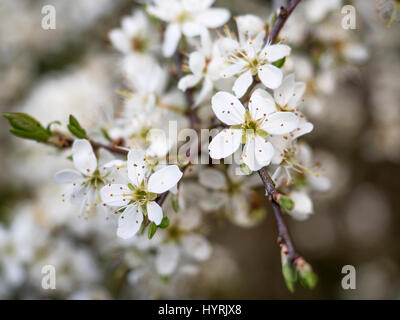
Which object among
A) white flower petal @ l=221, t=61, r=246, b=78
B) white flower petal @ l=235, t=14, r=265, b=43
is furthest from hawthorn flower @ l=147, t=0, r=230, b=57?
white flower petal @ l=221, t=61, r=246, b=78

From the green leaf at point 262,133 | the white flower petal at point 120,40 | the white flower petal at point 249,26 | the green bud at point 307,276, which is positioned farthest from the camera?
the white flower petal at point 120,40

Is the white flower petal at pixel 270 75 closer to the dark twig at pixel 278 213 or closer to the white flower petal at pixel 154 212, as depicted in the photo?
the dark twig at pixel 278 213

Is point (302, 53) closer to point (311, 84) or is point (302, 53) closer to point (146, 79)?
point (311, 84)

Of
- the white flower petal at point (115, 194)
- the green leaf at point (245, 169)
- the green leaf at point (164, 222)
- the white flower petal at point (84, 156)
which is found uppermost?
the white flower petal at point (84, 156)

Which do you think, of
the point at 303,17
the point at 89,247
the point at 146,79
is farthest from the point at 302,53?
the point at 89,247

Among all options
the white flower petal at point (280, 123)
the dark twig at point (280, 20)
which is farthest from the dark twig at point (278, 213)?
the dark twig at point (280, 20)

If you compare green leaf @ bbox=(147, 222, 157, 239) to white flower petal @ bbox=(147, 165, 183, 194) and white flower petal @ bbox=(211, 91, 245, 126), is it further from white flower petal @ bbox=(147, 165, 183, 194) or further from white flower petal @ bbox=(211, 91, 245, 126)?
white flower petal @ bbox=(211, 91, 245, 126)

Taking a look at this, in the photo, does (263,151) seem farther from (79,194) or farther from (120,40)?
(120,40)
